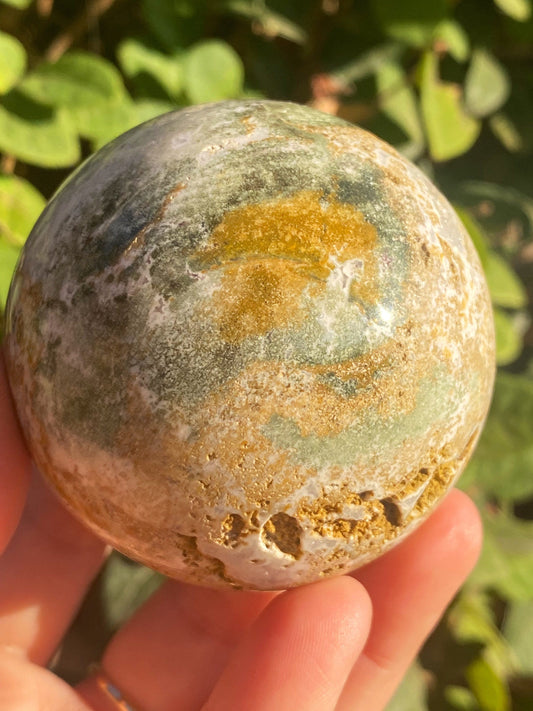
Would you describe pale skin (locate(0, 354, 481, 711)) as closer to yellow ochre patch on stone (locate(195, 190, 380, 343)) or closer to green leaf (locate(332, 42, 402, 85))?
yellow ochre patch on stone (locate(195, 190, 380, 343))

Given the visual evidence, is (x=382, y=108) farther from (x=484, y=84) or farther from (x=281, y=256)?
(x=281, y=256)

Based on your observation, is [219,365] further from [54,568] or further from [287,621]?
[54,568]

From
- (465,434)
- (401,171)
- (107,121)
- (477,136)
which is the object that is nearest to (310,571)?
(465,434)

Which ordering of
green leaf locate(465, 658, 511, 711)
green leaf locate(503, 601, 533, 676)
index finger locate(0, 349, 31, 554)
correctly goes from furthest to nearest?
green leaf locate(503, 601, 533, 676) < green leaf locate(465, 658, 511, 711) < index finger locate(0, 349, 31, 554)

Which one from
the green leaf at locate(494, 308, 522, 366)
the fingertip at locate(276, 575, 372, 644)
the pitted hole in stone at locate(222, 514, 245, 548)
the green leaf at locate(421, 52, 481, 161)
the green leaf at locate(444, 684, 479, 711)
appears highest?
the green leaf at locate(421, 52, 481, 161)

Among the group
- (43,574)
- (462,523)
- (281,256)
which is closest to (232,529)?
(281,256)

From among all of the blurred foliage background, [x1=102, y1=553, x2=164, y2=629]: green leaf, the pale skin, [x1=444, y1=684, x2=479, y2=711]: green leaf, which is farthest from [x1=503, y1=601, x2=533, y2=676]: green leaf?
[x1=102, y1=553, x2=164, y2=629]: green leaf
